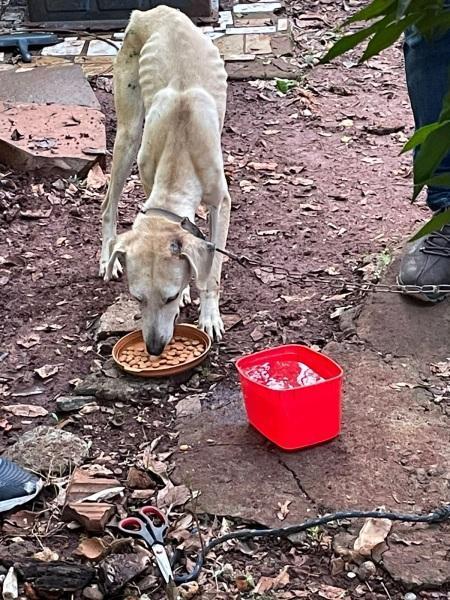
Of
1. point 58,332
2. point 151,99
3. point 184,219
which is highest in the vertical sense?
point 151,99

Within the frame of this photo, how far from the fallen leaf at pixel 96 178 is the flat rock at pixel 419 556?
144 inches

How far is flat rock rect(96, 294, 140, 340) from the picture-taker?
4.29 meters

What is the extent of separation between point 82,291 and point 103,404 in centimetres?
111

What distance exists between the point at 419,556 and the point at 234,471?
73 cm

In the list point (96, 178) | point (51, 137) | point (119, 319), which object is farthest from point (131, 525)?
point (51, 137)

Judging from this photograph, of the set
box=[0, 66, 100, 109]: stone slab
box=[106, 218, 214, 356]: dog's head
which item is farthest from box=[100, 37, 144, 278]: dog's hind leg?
box=[0, 66, 100, 109]: stone slab

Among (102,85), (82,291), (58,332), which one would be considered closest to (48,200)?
(82,291)

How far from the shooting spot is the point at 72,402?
3.79 meters

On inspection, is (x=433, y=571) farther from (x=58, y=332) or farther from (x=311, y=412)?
(x=58, y=332)

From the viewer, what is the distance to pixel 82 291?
4770 millimetres

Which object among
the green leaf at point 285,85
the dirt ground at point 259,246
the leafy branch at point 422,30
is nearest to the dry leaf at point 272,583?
the dirt ground at point 259,246

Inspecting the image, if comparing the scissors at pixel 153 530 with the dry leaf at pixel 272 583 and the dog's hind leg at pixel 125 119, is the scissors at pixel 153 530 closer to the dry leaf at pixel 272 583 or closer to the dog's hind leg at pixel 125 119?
the dry leaf at pixel 272 583

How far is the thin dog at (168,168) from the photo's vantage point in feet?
12.5

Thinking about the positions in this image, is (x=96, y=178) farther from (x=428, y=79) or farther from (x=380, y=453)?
(x=380, y=453)
